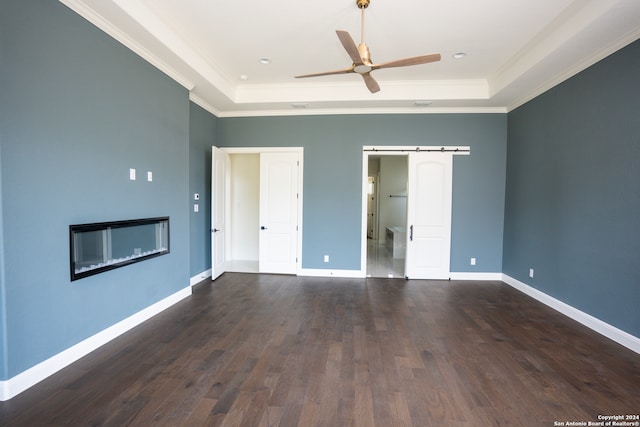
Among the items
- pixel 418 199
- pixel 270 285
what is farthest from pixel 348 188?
pixel 270 285

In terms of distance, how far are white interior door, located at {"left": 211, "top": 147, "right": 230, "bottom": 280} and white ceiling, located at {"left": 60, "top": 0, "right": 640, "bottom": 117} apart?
3.23ft

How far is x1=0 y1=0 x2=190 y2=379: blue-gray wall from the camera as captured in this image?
75.1 inches

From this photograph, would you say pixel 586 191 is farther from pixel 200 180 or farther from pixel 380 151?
pixel 200 180

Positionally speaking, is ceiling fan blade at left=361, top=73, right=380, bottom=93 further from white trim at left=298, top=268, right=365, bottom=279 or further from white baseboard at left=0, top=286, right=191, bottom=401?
white baseboard at left=0, top=286, right=191, bottom=401

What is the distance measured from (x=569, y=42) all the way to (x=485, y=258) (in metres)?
3.32

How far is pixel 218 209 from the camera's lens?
15.7 ft

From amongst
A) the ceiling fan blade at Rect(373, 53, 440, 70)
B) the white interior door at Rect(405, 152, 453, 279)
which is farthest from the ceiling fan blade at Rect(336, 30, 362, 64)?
the white interior door at Rect(405, 152, 453, 279)

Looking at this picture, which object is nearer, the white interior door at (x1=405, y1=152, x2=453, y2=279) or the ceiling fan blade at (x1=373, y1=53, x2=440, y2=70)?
the ceiling fan blade at (x1=373, y1=53, x2=440, y2=70)

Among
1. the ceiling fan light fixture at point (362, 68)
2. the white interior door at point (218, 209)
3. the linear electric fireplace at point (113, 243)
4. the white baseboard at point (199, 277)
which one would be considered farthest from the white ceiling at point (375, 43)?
the white baseboard at point (199, 277)

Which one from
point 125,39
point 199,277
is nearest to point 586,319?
point 199,277

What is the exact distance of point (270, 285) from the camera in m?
4.53

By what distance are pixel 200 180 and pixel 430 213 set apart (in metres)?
4.05

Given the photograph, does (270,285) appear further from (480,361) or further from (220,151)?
(480,361)

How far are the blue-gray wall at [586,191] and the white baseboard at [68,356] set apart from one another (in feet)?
16.5
